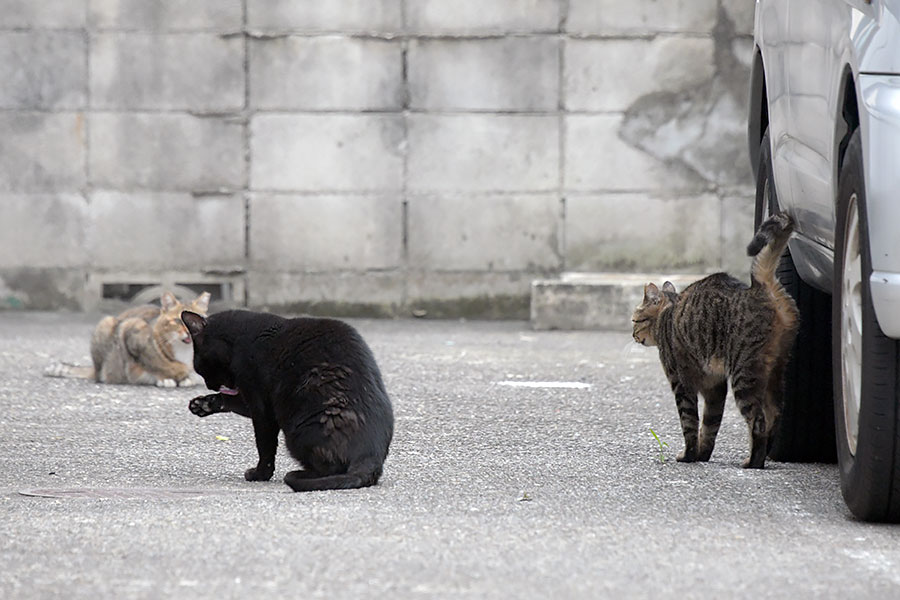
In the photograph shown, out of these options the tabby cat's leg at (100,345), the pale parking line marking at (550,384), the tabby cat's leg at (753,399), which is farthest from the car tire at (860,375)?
the tabby cat's leg at (100,345)

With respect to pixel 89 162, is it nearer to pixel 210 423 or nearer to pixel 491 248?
pixel 491 248

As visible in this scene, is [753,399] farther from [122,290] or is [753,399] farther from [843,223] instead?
[122,290]

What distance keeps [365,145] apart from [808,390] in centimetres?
574

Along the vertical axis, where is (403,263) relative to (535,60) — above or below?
below

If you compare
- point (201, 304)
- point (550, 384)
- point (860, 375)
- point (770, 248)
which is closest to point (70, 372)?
point (201, 304)

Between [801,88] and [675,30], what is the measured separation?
5.91 m

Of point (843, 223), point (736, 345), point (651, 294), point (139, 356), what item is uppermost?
point (843, 223)

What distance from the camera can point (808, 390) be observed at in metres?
5.19

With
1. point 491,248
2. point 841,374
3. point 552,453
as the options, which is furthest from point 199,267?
point 841,374

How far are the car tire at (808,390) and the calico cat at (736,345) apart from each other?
0.18m

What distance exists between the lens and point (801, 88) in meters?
4.59

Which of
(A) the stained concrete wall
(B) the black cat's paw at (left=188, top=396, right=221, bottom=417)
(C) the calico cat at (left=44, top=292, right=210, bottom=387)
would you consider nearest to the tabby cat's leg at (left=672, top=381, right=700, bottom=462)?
(B) the black cat's paw at (left=188, top=396, right=221, bottom=417)

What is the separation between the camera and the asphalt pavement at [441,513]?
325 cm

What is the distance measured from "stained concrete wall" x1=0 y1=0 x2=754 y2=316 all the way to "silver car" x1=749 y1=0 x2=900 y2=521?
5.06 metres
